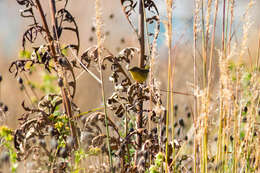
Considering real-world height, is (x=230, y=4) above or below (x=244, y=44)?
above

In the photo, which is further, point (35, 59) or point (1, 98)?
point (1, 98)

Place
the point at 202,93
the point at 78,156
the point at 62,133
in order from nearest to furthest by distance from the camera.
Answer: the point at 202,93 → the point at 78,156 → the point at 62,133

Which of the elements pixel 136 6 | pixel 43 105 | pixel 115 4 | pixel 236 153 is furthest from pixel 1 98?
pixel 236 153

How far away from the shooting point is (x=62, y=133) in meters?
1.01

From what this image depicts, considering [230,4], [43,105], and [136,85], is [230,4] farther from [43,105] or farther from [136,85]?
[43,105]

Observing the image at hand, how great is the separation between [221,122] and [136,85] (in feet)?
0.93

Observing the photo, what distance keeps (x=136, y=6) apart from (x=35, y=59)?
0.39 metres

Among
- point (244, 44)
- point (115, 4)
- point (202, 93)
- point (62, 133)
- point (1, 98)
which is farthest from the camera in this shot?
point (115, 4)

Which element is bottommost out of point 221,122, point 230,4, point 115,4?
point 221,122

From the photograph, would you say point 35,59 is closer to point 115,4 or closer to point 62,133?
point 62,133

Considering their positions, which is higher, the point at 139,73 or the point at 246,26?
the point at 246,26

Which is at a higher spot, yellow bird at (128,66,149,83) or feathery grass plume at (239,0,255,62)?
feathery grass plume at (239,0,255,62)

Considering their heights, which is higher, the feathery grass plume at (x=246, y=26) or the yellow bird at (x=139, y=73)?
the feathery grass plume at (x=246, y=26)

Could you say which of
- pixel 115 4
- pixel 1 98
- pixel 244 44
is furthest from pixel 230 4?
pixel 115 4
